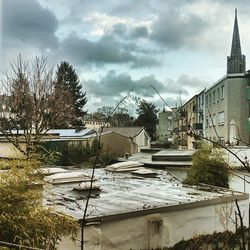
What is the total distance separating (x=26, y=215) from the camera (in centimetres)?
438

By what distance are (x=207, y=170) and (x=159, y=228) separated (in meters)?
4.39

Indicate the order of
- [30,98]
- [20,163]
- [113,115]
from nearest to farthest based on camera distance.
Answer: [113,115]
[20,163]
[30,98]

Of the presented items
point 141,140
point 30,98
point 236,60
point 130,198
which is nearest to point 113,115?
point 130,198

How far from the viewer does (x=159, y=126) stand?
72.8 metres

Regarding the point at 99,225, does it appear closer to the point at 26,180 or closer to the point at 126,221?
the point at 126,221

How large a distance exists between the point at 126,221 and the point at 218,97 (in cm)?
3087

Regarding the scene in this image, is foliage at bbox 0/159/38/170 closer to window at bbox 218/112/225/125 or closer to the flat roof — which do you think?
the flat roof

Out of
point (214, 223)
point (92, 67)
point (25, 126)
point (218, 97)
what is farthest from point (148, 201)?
point (218, 97)

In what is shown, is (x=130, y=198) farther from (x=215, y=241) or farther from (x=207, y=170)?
(x=207, y=170)

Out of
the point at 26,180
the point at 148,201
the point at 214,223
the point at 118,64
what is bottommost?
the point at 214,223

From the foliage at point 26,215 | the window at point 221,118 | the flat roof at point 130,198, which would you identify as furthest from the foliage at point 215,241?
the window at point 221,118

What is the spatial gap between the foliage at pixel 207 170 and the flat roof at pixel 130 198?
25.8 inches

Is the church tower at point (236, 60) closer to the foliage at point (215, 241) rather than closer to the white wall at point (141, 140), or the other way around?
the white wall at point (141, 140)

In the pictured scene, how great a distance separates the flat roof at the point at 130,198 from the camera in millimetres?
7055
